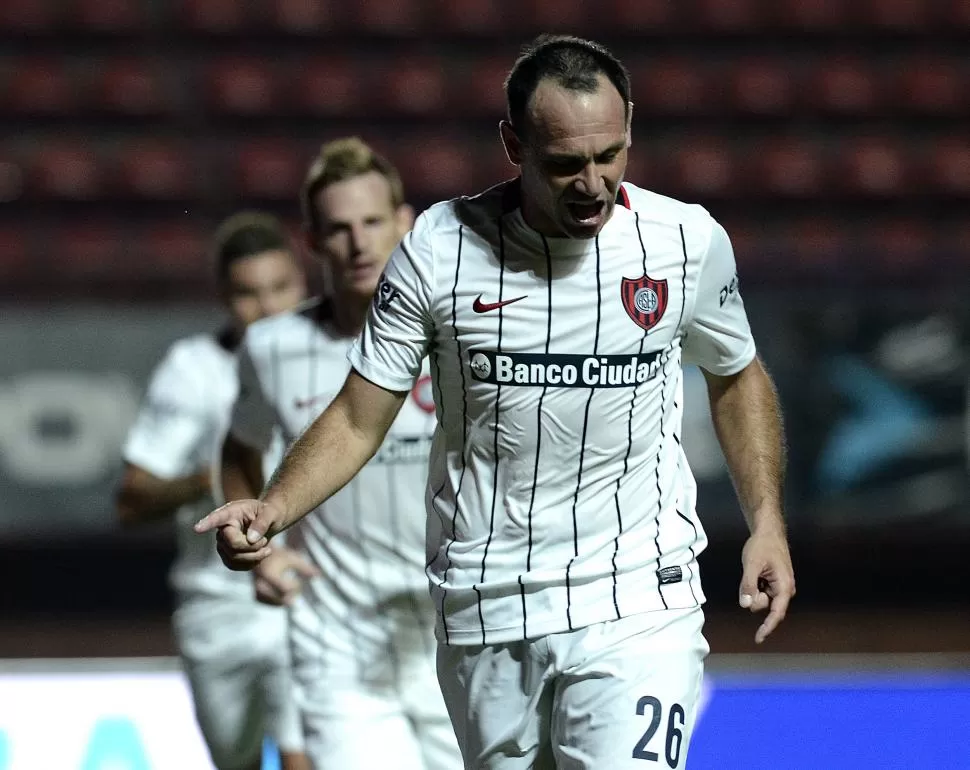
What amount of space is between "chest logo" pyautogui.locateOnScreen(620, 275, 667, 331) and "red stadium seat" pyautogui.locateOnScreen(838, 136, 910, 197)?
26.0 ft

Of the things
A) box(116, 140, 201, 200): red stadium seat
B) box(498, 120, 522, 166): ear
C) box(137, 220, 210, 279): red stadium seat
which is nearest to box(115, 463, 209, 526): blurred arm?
box(498, 120, 522, 166): ear

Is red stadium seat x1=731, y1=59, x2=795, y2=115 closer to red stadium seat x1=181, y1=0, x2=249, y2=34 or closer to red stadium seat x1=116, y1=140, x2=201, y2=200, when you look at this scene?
red stadium seat x1=181, y1=0, x2=249, y2=34

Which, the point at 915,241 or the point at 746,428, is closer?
the point at 746,428

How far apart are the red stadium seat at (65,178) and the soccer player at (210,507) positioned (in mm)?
5737

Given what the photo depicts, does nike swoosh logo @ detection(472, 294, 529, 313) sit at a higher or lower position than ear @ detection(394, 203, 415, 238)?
lower

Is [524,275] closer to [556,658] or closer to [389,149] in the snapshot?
[556,658]

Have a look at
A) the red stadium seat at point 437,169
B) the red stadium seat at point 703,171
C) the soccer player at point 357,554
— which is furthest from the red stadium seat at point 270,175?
the soccer player at point 357,554

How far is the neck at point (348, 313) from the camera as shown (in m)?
3.97

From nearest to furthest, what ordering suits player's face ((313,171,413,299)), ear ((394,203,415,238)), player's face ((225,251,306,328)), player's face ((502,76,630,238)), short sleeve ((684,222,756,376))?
1. player's face ((502,76,630,238))
2. short sleeve ((684,222,756,376))
3. player's face ((313,171,413,299))
4. ear ((394,203,415,238))
5. player's face ((225,251,306,328))

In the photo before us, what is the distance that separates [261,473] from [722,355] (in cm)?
153

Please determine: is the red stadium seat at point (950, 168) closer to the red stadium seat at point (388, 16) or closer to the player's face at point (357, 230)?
the red stadium seat at point (388, 16)

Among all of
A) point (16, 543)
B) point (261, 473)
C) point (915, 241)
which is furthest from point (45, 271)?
point (261, 473)

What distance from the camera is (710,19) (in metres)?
10.9

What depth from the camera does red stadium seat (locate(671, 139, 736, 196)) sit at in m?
10.5
